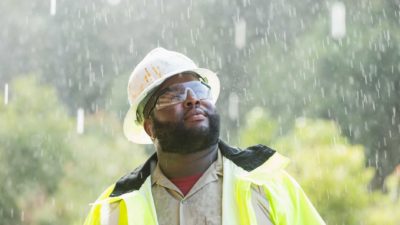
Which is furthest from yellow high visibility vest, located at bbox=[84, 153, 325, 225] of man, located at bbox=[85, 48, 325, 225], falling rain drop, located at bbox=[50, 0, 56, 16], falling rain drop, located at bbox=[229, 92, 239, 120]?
falling rain drop, located at bbox=[50, 0, 56, 16]

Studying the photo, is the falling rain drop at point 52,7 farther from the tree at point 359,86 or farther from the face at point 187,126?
the face at point 187,126

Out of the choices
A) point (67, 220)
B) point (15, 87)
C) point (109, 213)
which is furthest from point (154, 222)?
point (15, 87)

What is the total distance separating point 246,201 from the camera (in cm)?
212

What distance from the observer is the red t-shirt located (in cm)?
229

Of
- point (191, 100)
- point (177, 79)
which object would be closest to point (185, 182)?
point (191, 100)

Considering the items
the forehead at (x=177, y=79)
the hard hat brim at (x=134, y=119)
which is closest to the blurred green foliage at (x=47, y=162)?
the hard hat brim at (x=134, y=119)

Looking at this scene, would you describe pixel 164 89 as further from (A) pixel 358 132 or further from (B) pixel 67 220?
(A) pixel 358 132

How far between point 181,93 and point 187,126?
5.7 inches

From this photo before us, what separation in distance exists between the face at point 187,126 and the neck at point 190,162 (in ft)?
0.08

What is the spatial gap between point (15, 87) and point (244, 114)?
4.33 metres

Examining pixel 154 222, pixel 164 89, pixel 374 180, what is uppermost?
pixel 164 89

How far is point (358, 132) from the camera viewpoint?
40.1ft

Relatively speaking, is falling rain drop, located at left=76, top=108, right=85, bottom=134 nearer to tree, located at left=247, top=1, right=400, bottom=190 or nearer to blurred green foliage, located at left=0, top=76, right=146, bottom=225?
blurred green foliage, located at left=0, top=76, right=146, bottom=225

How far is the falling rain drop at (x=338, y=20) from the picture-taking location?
13.2 meters
